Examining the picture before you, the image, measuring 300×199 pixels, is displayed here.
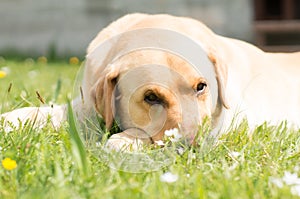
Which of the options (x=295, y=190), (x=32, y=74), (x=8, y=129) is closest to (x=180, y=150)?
(x=295, y=190)

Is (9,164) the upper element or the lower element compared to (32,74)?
upper

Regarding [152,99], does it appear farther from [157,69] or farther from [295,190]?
[295,190]

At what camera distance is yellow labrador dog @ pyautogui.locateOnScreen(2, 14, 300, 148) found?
2.90m

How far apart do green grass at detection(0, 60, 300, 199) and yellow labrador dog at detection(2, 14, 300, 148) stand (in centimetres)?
18

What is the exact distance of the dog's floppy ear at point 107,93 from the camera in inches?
119

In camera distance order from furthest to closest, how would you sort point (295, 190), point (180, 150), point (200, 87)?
point (200, 87), point (180, 150), point (295, 190)

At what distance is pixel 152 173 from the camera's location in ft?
8.23

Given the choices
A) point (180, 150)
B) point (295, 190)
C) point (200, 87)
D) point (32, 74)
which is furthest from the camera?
point (32, 74)

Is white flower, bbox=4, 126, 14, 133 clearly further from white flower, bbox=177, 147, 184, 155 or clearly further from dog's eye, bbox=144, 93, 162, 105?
white flower, bbox=177, 147, 184, 155

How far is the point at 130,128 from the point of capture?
3043 mm

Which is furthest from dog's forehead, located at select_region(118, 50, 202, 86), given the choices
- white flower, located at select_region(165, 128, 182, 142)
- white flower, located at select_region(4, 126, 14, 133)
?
white flower, located at select_region(4, 126, 14, 133)

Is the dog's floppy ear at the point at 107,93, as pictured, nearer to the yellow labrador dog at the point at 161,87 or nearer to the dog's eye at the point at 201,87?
the yellow labrador dog at the point at 161,87

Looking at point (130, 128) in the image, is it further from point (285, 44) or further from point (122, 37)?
point (285, 44)

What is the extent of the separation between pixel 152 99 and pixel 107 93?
0.23 m
